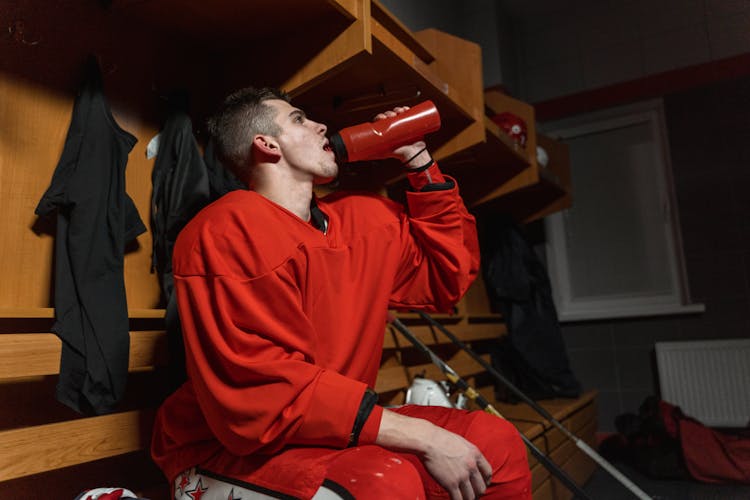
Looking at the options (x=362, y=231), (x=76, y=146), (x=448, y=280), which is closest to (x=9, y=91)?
(x=76, y=146)

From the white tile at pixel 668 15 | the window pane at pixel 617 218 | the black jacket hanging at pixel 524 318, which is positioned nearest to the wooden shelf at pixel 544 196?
the black jacket hanging at pixel 524 318

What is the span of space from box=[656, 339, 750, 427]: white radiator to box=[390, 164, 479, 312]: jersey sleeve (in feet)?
8.38

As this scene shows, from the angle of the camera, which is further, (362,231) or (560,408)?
(560,408)

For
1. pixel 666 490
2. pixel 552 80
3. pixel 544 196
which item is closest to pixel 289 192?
pixel 666 490

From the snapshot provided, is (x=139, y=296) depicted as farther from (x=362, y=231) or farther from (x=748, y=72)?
(x=748, y=72)

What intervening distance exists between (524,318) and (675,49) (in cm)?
212

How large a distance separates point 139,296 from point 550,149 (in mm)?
2970

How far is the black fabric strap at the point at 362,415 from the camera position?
0.86m

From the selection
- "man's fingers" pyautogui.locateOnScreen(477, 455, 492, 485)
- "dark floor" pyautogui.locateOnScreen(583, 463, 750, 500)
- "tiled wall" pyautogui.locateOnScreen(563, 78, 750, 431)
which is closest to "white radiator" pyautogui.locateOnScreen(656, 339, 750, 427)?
"tiled wall" pyautogui.locateOnScreen(563, 78, 750, 431)

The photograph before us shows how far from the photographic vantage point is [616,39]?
387 centimetres

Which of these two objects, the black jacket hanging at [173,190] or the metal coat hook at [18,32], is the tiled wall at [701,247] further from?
the metal coat hook at [18,32]

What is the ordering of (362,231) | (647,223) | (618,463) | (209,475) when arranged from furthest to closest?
(647,223) < (618,463) < (362,231) < (209,475)

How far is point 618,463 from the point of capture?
297 cm

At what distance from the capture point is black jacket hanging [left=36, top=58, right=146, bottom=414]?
44.3 inches
